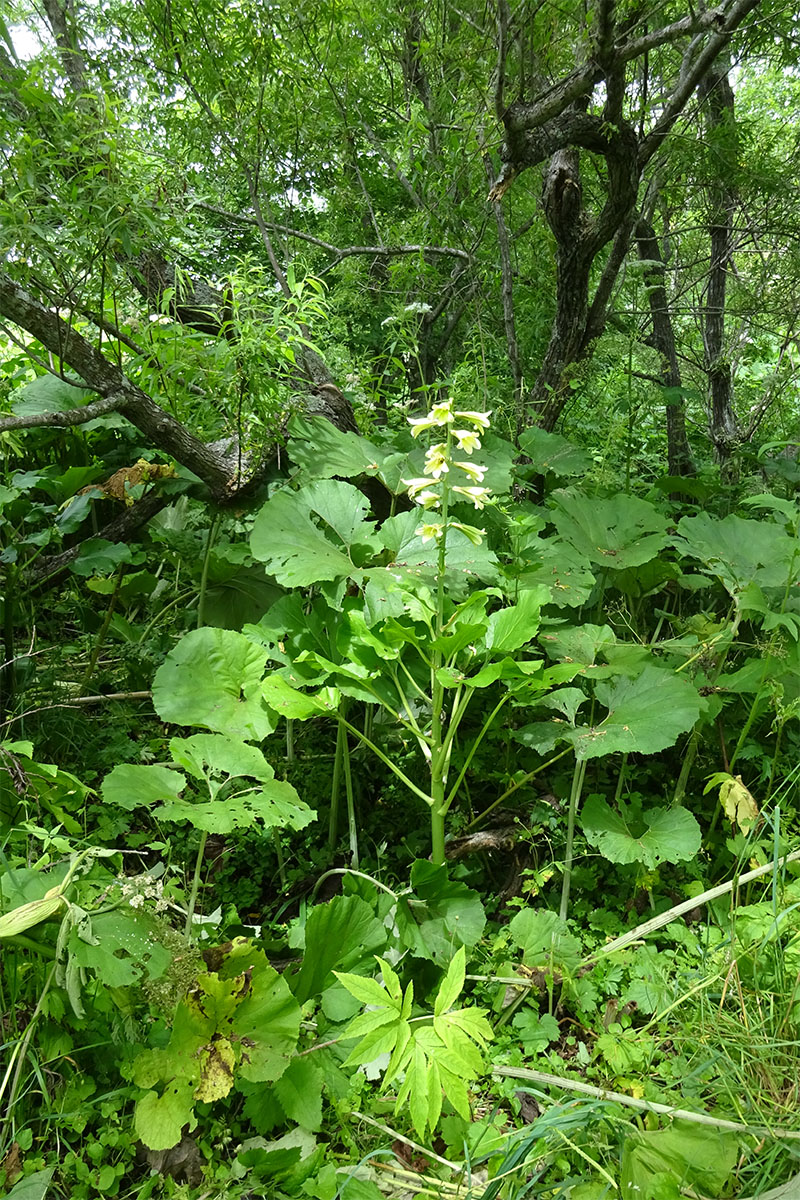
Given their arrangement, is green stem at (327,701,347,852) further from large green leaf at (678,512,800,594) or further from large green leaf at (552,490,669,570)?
large green leaf at (678,512,800,594)

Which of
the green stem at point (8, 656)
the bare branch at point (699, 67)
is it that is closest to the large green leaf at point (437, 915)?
the green stem at point (8, 656)

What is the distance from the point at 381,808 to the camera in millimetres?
1793

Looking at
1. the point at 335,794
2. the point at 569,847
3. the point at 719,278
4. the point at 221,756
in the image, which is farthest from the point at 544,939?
the point at 719,278

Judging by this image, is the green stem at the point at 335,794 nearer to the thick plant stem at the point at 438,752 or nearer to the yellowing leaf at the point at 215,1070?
the thick plant stem at the point at 438,752

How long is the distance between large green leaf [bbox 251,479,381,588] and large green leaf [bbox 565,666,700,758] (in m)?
0.60

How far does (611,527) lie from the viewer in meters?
2.00

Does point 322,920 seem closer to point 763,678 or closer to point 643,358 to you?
point 763,678

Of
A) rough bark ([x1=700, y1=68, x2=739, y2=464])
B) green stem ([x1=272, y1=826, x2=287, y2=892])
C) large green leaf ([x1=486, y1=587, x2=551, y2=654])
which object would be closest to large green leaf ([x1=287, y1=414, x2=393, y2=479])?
large green leaf ([x1=486, y1=587, x2=551, y2=654])

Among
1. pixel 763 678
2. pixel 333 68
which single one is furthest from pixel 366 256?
pixel 763 678

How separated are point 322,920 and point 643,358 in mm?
2366

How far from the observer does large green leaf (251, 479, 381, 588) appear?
1588 millimetres

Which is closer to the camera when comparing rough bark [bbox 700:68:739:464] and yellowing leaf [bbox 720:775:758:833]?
yellowing leaf [bbox 720:775:758:833]

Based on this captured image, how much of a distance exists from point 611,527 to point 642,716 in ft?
2.33

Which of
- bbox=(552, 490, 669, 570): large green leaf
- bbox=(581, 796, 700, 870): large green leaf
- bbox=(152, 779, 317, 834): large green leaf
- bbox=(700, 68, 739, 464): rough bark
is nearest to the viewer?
bbox=(152, 779, 317, 834): large green leaf
